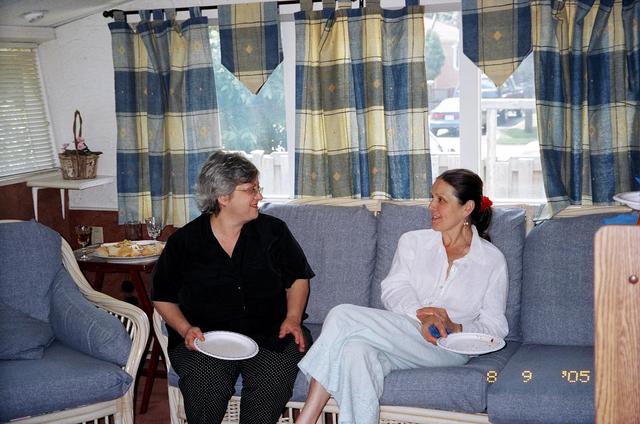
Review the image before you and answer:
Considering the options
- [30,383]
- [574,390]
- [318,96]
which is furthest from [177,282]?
[574,390]

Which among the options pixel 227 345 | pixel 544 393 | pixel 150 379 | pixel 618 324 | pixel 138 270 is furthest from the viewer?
pixel 150 379

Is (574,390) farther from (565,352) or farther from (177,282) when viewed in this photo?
(177,282)

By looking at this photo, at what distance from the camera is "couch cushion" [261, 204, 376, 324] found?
11.1ft

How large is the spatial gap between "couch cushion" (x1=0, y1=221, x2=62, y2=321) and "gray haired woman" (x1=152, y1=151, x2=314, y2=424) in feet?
1.90

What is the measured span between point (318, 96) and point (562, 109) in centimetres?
108

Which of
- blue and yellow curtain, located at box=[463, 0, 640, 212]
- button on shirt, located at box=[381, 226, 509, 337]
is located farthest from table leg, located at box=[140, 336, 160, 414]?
blue and yellow curtain, located at box=[463, 0, 640, 212]

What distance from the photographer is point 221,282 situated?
3010 millimetres

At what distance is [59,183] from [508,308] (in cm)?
229

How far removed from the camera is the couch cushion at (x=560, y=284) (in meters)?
3.10

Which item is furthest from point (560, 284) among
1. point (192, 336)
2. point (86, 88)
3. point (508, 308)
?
point (86, 88)

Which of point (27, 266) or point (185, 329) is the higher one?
point (27, 266)

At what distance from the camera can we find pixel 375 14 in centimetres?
363

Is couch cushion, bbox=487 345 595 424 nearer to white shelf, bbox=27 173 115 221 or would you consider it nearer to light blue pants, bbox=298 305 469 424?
light blue pants, bbox=298 305 469 424

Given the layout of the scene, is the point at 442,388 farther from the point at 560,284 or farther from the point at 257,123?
the point at 257,123
